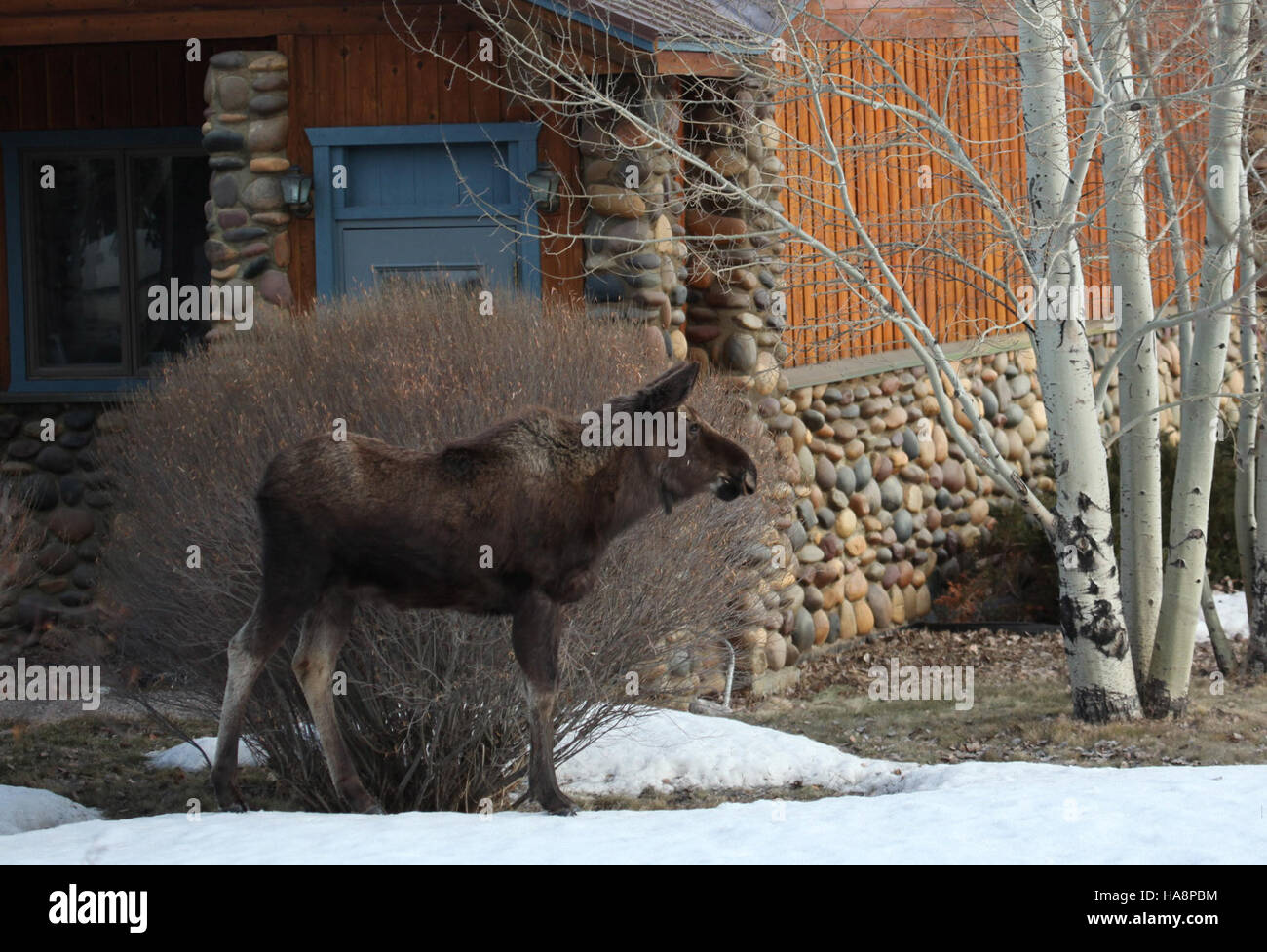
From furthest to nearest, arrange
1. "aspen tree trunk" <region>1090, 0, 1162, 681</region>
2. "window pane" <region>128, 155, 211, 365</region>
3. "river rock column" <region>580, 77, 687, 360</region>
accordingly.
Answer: "window pane" <region>128, 155, 211, 365</region> → "river rock column" <region>580, 77, 687, 360</region> → "aspen tree trunk" <region>1090, 0, 1162, 681</region>

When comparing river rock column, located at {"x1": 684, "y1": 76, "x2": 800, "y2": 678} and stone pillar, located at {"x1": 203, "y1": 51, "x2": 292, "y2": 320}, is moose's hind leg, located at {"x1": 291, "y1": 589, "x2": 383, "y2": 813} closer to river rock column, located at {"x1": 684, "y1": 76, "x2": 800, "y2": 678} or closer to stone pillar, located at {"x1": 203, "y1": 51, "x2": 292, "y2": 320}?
river rock column, located at {"x1": 684, "y1": 76, "x2": 800, "y2": 678}

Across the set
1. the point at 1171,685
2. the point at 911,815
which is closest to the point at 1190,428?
the point at 1171,685

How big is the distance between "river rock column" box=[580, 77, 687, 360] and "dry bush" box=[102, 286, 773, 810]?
2205mm

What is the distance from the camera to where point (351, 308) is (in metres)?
8.49

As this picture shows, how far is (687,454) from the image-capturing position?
218 inches

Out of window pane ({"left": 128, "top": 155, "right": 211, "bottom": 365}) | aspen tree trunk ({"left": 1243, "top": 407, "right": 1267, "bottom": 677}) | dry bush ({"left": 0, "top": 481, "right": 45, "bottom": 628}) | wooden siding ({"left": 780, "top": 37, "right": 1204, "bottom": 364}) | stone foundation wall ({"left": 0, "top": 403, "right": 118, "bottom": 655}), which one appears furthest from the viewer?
window pane ({"left": 128, "top": 155, "right": 211, "bottom": 365})

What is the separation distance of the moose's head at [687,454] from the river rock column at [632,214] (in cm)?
464

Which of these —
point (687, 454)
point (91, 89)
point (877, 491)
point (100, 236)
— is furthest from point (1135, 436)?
point (91, 89)

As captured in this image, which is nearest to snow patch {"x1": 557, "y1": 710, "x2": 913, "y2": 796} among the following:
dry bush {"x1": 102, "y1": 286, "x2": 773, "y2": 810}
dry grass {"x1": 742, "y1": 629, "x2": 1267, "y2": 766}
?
dry bush {"x1": 102, "y1": 286, "x2": 773, "y2": 810}

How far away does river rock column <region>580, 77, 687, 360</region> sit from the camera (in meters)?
10.3

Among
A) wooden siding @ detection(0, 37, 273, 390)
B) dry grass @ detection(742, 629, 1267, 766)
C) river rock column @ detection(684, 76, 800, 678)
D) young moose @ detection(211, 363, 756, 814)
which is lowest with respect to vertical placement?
dry grass @ detection(742, 629, 1267, 766)

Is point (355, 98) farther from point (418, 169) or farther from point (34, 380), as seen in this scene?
point (34, 380)

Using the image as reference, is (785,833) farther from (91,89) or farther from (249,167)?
(91,89)

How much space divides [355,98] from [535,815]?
21.3 ft
